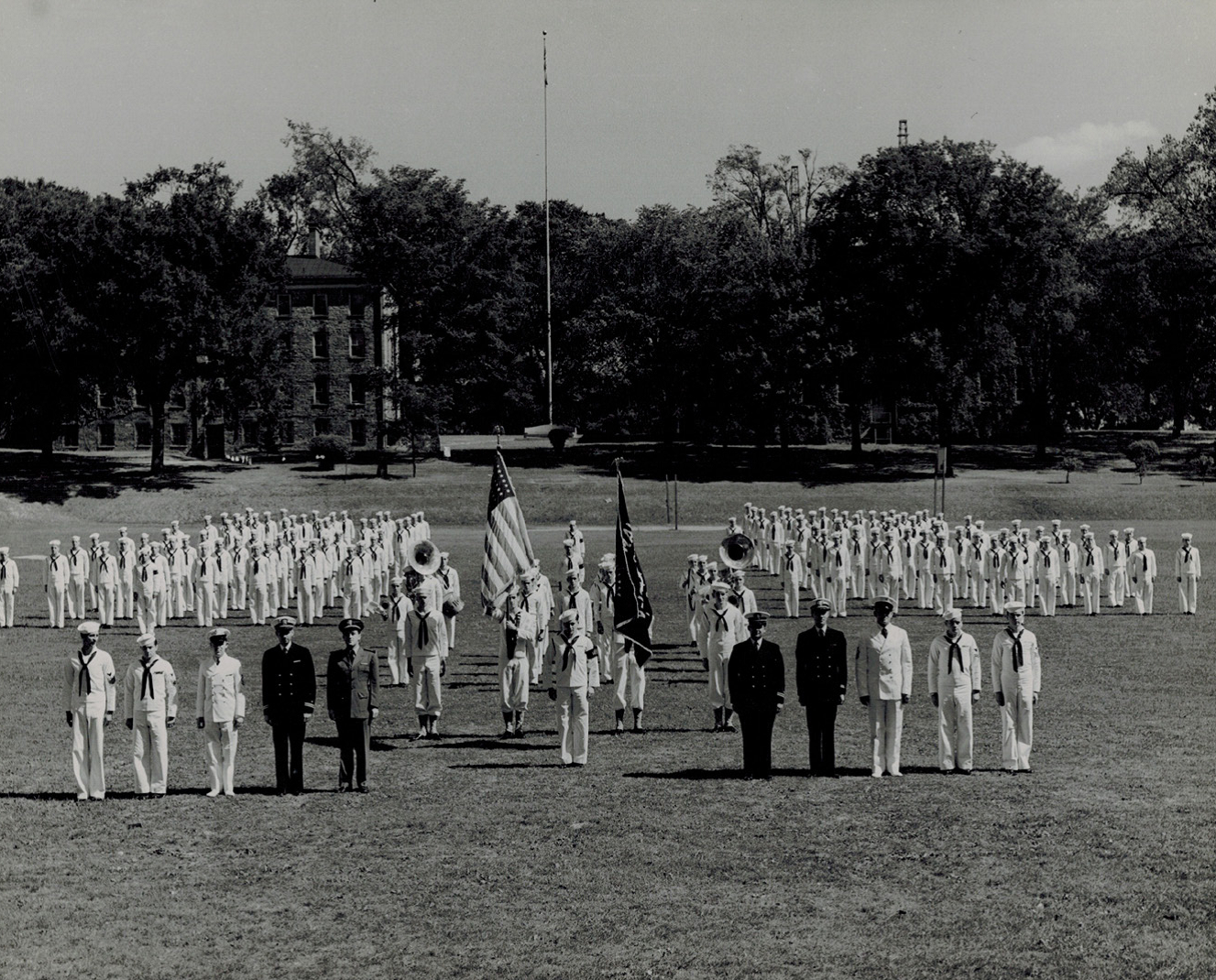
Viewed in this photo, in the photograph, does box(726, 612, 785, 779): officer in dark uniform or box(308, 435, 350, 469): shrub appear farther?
box(308, 435, 350, 469): shrub

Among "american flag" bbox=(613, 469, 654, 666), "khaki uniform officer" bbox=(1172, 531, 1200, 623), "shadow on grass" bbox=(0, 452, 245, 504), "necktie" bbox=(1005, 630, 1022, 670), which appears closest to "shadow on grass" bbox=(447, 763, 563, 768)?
"american flag" bbox=(613, 469, 654, 666)

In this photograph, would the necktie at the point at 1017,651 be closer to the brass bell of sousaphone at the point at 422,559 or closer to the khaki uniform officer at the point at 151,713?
the brass bell of sousaphone at the point at 422,559

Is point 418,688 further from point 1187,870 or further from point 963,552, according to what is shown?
point 963,552

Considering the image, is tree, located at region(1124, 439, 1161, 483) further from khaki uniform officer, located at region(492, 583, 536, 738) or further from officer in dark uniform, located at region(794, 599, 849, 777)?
officer in dark uniform, located at region(794, 599, 849, 777)

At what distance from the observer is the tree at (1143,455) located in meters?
58.4

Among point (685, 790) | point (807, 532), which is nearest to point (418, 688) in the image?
point (685, 790)

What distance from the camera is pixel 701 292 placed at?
65.9m

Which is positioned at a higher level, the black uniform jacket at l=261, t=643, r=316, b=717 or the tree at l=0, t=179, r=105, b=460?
the tree at l=0, t=179, r=105, b=460

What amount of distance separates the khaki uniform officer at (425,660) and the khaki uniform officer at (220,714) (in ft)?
9.65

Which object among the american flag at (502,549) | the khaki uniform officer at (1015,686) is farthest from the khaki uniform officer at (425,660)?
the khaki uniform officer at (1015,686)

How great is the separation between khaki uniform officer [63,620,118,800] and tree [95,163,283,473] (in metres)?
42.2

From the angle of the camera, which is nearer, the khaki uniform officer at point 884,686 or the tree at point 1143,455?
the khaki uniform officer at point 884,686

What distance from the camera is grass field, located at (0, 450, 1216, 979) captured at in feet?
29.9

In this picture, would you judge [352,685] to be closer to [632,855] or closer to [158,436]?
[632,855]
